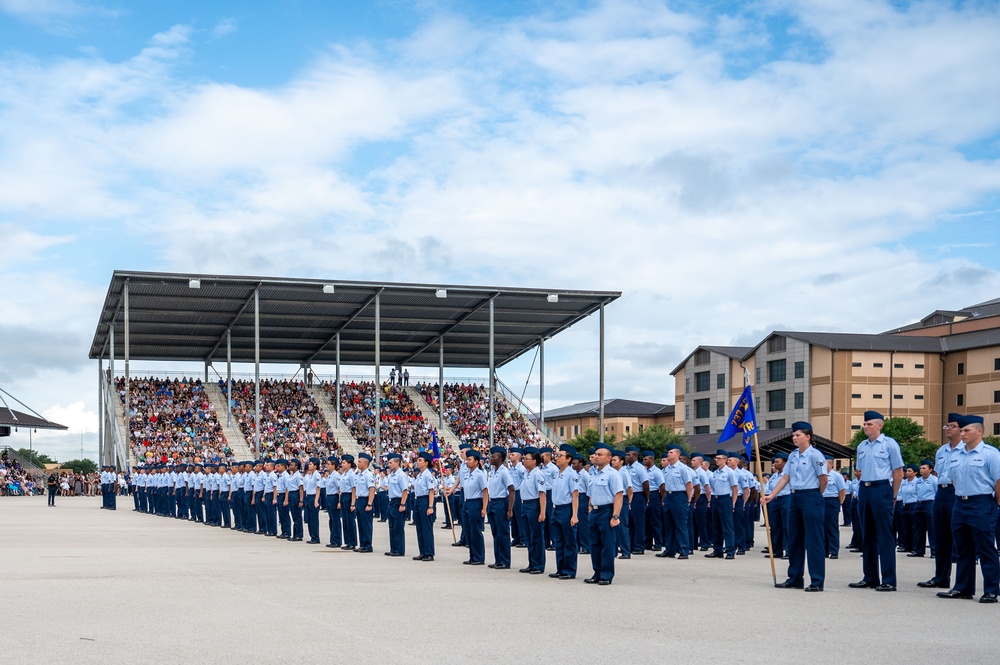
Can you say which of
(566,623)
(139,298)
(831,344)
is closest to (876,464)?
(566,623)

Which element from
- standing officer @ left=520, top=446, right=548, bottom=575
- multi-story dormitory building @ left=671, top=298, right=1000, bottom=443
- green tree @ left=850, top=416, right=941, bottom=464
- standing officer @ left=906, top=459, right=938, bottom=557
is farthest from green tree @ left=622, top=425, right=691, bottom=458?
standing officer @ left=520, top=446, right=548, bottom=575

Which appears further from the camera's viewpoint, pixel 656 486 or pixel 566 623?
pixel 656 486

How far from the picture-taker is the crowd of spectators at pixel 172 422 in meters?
47.9

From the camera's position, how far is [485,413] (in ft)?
193

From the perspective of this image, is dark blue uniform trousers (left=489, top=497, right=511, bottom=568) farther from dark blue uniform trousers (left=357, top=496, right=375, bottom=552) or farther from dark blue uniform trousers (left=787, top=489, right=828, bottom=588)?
dark blue uniform trousers (left=787, top=489, right=828, bottom=588)

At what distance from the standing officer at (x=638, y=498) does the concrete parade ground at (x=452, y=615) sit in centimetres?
221

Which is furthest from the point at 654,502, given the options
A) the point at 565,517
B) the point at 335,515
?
the point at 335,515

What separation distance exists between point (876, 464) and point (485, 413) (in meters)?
46.6

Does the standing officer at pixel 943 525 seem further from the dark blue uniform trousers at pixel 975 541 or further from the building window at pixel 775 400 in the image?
→ the building window at pixel 775 400

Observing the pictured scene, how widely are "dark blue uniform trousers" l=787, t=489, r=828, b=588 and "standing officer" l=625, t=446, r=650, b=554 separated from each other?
587 cm

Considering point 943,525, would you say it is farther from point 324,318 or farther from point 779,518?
point 324,318

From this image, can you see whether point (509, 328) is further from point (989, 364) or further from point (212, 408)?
point (989, 364)

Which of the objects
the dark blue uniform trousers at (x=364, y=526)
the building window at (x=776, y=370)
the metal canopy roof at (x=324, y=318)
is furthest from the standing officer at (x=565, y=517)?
the building window at (x=776, y=370)

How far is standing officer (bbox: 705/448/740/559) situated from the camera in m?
17.9
